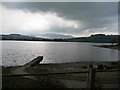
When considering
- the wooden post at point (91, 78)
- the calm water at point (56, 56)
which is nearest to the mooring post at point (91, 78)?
the wooden post at point (91, 78)

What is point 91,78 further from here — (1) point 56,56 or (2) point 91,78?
(1) point 56,56

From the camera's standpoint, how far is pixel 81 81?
8523 millimetres

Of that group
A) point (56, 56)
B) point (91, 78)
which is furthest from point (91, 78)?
point (56, 56)

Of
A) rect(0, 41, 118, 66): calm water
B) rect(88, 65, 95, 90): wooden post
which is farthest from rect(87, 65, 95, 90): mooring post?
rect(0, 41, 118, 66): calm water

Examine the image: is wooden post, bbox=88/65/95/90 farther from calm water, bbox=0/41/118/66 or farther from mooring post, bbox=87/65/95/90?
calm water, bbox=0/41/118/66

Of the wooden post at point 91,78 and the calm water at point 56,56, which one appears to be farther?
the calm water at point 56,56

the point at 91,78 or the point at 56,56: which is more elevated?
the point at 91,78

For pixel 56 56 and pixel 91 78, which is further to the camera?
pixel 56 56

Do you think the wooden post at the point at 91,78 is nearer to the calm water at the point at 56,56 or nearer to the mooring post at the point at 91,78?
the mooring post at the point at 91,78

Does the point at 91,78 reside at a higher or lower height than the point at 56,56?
higher

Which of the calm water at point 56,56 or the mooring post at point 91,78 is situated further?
the calm water at point 56,56

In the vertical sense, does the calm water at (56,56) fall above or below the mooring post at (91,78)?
below

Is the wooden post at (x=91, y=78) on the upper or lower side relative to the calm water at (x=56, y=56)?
upper

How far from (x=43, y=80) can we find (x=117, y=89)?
11.3ft
